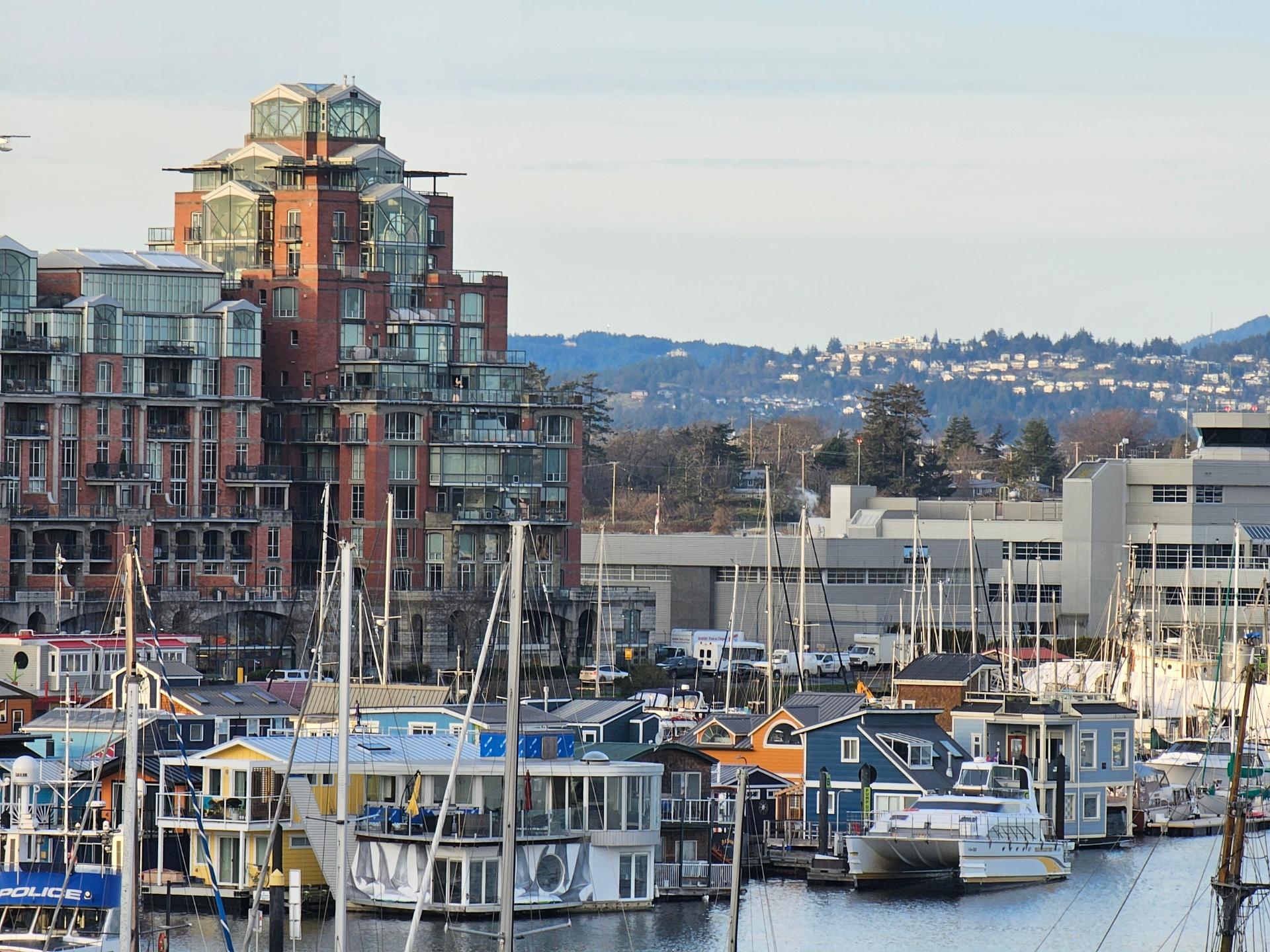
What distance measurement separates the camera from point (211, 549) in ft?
407

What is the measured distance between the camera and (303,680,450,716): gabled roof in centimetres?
7788

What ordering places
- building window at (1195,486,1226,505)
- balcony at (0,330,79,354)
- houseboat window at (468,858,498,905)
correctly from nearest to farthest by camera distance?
houseboat window at (468,858,498,905), balcony at (0,330,79,354), building window at (1195,486,1226,505)

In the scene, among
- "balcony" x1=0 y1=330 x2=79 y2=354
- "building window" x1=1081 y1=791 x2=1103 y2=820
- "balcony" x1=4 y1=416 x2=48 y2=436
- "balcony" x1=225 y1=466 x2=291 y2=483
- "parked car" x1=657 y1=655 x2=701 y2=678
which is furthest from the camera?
"balcony" x1=225 y1=466 x2=291 y2=483

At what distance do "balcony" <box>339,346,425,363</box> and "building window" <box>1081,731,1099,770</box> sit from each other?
51.0m

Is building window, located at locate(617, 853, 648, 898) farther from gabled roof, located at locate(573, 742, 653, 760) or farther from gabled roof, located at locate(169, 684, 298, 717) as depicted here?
gabled roof, located at locate(169, 684, 298, 717)

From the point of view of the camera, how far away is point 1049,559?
147125 millimetres

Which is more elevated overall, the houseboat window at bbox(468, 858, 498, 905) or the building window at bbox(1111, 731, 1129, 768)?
the building window at bbox(1111, 731, 1129, 768)

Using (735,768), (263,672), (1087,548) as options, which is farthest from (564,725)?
(1087,548)

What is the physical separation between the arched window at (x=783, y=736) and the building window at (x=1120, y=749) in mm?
10328

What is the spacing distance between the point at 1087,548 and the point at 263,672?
50.8 m

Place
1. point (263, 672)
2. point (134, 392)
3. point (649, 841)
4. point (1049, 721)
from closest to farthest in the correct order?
point (649, 841) < point (1049, 721) < point (263, 672) < point (134, 392)

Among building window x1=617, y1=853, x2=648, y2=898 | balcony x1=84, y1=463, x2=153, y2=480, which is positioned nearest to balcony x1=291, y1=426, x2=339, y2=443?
balcony x1=84, y1=463, x2=153, y2=480

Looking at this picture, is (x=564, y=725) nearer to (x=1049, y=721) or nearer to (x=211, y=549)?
(x=1049, y=721)

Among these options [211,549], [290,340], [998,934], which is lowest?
Result: [998,934]
